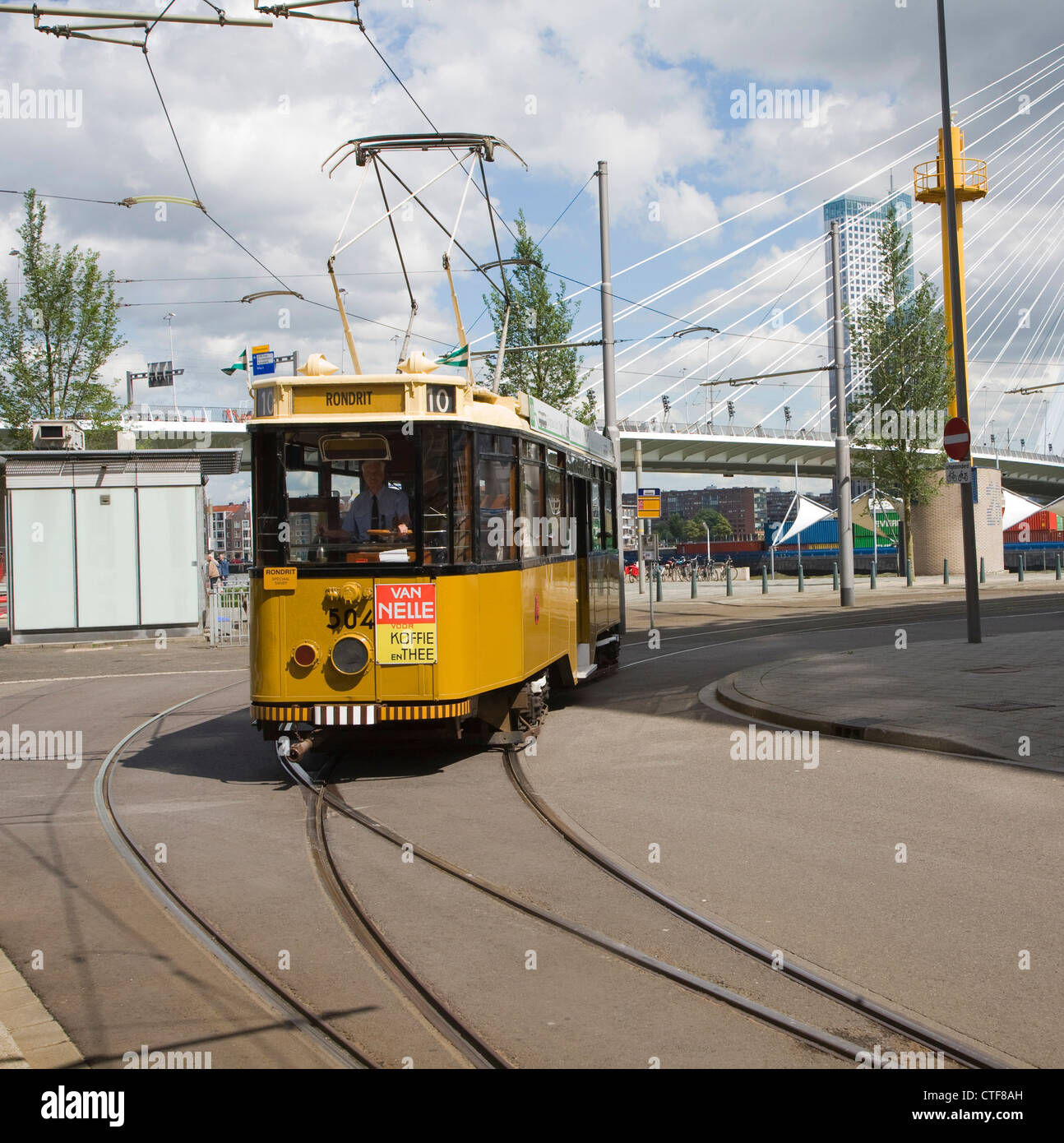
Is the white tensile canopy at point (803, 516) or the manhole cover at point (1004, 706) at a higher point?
the white tensile canopy at point (803, 516)

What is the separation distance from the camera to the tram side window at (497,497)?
358 inches

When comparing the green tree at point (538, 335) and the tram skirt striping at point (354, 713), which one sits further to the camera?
the green tree at point (538, 335)

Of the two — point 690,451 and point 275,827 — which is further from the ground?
point 690,451

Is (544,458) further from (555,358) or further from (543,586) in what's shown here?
(555,358)

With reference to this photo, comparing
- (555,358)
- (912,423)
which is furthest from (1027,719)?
(912,423)

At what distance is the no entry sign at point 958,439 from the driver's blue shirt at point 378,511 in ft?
31.9

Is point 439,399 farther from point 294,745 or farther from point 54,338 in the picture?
point 54,338

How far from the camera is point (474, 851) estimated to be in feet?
21.9

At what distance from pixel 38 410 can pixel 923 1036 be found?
2649 centimetres

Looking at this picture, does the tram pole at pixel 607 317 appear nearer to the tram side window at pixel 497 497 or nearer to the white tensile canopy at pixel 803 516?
the tram side window at pixel 497 497

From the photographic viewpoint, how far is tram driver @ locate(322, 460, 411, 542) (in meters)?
8.75

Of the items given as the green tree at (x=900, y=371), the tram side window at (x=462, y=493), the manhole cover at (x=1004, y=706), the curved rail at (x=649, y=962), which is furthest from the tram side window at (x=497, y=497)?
the green tree at (x=900, y=371)

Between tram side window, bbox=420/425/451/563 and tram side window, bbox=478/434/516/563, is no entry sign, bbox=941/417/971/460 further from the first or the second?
tram side window, bbox=420/425/451/563

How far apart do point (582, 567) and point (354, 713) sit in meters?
5.44
